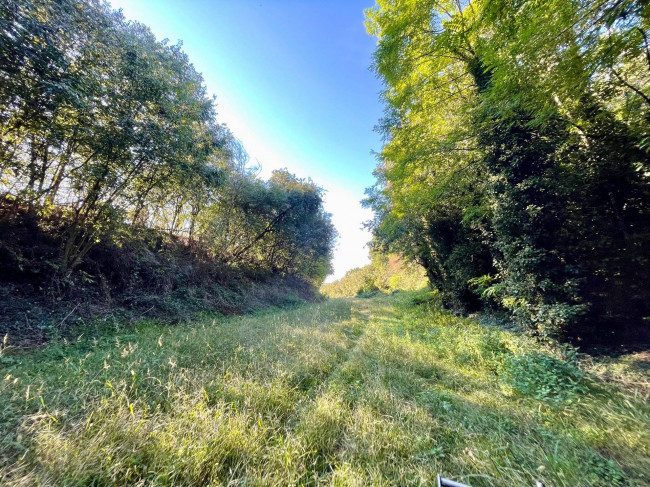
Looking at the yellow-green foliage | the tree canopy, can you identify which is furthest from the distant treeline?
the yellow-green foliage

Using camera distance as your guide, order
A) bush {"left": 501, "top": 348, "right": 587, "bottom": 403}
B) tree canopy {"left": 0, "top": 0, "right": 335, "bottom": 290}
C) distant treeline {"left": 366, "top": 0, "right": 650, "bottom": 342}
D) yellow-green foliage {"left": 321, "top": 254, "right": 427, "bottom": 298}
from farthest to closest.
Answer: yellow-green foliage {"left": 321, "top": 254, "right": 427, "bottom": 298} < tree canopy {"left": 0, "top": 0, "right": 335, "bottom": 290} < distant treeline {"left": 366, "top": 0, "right": 650, "bottom": 342} < bush {"left": 501, "top": 348, "right": 587, "bottom": 403}

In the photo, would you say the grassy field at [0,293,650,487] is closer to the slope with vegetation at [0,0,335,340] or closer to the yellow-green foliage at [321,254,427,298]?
the slope with vegetation at [0,0,335,340]

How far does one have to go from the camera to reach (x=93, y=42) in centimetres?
417

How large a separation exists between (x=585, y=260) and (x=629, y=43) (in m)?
3.54

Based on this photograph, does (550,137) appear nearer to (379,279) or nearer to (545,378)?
(545,378)

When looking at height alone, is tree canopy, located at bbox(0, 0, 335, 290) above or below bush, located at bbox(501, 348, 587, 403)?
above

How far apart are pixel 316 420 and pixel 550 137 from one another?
Result: 6877mm

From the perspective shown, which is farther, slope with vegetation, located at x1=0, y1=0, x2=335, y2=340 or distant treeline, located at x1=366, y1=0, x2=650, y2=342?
slope with vegetation, located at x1=0, y1=0, x2=335, y2=340

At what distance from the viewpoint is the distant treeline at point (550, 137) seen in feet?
10.0

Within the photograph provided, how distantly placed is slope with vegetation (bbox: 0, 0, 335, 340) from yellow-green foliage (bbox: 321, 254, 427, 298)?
1213 cm

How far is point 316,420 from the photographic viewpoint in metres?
2.13

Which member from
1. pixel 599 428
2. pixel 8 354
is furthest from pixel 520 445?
pixel 8 354

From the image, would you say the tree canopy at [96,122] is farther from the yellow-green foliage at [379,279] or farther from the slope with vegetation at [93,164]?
the yellow-green foliage at [379,279]

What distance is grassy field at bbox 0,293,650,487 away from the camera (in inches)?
61.7
